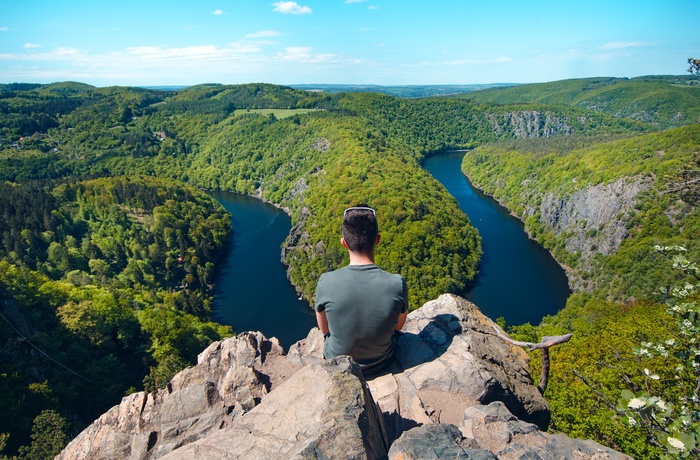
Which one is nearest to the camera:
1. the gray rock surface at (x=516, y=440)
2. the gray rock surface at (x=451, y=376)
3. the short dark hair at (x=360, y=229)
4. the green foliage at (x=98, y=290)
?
the gray rock surface at (x=516, y=440)

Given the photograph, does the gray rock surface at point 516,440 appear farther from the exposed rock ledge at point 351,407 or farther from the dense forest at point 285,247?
the dense forest at point 285,247

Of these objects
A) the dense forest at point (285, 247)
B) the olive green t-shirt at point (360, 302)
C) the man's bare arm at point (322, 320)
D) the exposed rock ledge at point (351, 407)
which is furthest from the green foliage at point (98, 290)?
the olive green t-shirt at point (360, 302)

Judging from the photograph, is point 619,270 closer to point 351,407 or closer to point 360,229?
point 360,229

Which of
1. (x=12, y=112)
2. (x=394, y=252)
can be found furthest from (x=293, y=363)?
(x=12, y=112)

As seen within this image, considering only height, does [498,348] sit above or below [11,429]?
above

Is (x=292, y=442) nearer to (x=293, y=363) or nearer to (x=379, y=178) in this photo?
(x=293, y=363)

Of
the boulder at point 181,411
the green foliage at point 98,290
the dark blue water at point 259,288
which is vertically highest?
the boulder at point 181,411

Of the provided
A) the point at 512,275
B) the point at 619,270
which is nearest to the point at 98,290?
the point at 512,275
